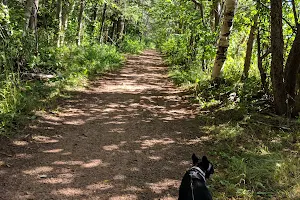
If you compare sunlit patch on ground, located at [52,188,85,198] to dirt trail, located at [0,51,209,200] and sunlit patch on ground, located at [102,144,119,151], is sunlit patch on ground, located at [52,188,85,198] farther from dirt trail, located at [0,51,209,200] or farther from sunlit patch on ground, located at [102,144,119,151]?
sunlit patch on ground, located at [102,144,119,151]

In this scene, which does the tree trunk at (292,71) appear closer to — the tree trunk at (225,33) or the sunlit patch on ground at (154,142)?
the tree trunk at (225,33)

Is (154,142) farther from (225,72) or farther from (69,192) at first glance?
(225,72)

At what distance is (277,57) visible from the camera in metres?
6.55

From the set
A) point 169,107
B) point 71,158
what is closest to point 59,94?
point 169,107

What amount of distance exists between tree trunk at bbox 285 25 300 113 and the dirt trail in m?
2.31

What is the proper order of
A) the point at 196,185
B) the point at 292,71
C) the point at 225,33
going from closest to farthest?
the point at 196,185, the point at 292,71, the point at 225,33

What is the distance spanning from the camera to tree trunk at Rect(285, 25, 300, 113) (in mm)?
6594

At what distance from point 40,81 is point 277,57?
627 cm

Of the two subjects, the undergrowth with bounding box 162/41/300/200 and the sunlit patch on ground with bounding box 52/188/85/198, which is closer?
the sunlit patch on ground with bounding box 52/188/85/198

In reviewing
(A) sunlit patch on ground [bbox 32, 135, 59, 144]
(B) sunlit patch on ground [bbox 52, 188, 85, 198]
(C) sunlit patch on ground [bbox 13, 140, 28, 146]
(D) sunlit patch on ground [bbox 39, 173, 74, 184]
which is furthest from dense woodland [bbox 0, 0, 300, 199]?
(B) sunlit patch on ground [bbox 52, 188, 85, 198]

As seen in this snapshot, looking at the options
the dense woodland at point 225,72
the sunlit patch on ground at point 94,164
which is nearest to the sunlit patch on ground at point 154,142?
the sunlit patch on ground at point 94,164

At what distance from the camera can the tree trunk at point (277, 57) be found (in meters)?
6.36

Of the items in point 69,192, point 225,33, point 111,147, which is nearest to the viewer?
point 69,192

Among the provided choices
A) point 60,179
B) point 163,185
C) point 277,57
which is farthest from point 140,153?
point 277,57
